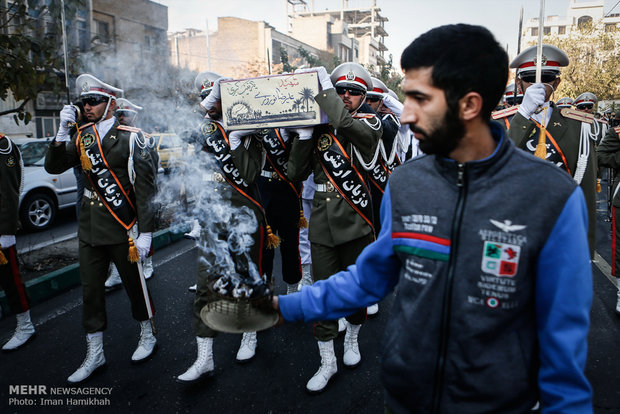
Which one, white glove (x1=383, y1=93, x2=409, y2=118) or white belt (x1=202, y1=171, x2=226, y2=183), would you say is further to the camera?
white glove (x1=383, y1=93, x2=409, y2=118)

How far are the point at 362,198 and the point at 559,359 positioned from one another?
254 cm

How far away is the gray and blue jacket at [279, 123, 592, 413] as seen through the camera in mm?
1264

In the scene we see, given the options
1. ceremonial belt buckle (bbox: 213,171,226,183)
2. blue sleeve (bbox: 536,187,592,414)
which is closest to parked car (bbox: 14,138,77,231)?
ceremonial belt buckle (bbox: 213,171,226,183)

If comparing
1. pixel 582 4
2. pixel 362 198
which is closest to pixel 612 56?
pixel 362 198

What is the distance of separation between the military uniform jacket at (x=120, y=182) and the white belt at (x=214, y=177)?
446 millimetres

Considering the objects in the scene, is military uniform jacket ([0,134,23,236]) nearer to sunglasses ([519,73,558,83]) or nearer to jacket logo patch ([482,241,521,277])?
jacket logo patch ([482,241,521,277])

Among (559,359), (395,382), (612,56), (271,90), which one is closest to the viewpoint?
(559,359)

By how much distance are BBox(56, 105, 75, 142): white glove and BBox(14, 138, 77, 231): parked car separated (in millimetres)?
5393

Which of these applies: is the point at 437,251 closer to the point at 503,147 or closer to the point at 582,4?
Answer: the point at 503,147

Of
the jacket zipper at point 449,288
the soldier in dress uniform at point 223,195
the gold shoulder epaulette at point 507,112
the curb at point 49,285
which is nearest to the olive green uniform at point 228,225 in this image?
the soldier in dress uniform at point 223,195

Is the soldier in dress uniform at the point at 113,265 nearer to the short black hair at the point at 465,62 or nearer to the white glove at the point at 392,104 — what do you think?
the white glove at the point at 392,104

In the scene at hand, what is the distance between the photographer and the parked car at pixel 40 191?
878 centimetres

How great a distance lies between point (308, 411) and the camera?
123 inches
